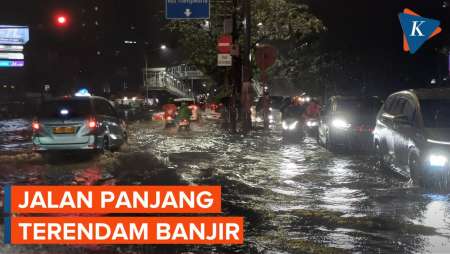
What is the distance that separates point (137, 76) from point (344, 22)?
55.9 meters

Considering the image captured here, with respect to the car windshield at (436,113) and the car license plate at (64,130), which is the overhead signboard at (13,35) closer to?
the car license plate at (64,130)

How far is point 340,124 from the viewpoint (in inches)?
708

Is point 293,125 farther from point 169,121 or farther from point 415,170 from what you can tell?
point 415,170

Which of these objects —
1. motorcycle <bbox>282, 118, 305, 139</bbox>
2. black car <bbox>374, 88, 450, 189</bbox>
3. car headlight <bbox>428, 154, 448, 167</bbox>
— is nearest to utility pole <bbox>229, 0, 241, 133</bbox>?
motorcycle <bbox>282, 118, 305, 139</bbox>

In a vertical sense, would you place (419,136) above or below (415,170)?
above

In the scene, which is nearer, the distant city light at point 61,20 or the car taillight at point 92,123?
the car taillight at point 92,123

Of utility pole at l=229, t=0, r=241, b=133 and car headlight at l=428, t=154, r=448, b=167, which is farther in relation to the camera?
utility pole at l=229, t=0, r=241, b=133

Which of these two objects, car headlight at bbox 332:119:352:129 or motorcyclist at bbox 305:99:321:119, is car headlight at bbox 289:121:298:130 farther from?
car headlight at bbox 332:119:352:129

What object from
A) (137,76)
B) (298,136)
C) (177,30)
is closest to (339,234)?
(298,136)

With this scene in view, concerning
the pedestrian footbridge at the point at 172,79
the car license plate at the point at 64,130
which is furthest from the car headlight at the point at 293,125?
the pedestrian footbridge at the point at 172,79

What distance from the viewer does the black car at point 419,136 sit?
10672 mm

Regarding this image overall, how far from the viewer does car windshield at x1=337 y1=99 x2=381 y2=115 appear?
18.5 metres

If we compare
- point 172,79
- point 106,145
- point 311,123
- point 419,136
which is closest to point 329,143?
point 106,145

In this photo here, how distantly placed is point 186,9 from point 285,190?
48.2 ft
